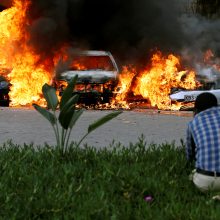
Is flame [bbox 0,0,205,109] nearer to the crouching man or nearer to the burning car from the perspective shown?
the burning car

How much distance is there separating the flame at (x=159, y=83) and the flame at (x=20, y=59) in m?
2.65

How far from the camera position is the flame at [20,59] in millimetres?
18266

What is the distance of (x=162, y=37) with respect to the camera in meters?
23.7

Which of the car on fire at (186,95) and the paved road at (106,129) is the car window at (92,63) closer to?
the car on fire at (186,95)

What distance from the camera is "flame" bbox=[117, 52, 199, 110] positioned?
59.5 ft

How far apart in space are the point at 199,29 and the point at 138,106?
11222 mm

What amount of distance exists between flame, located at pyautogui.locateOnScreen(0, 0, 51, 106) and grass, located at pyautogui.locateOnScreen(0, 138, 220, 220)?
37.5 ft

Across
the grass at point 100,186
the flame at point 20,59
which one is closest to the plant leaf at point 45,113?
the grass at point 100,186

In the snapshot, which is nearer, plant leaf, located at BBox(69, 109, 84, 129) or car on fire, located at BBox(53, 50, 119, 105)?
plant leaf, located at BBox(69, 109, 84, 129)

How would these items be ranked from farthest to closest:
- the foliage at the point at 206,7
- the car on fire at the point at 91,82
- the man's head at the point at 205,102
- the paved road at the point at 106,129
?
the foliage at the point at 206,7
the car on fire at the point at 91,82
the paved road at the point at 106,129
the man's head at the point at 205,102

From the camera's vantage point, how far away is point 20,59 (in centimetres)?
1911

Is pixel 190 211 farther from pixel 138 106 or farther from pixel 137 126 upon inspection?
pixel 138 106

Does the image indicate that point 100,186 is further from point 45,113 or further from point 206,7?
point 206,7

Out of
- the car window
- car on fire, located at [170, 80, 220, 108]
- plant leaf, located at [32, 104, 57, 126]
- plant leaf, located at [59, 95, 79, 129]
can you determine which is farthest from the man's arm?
the car window
